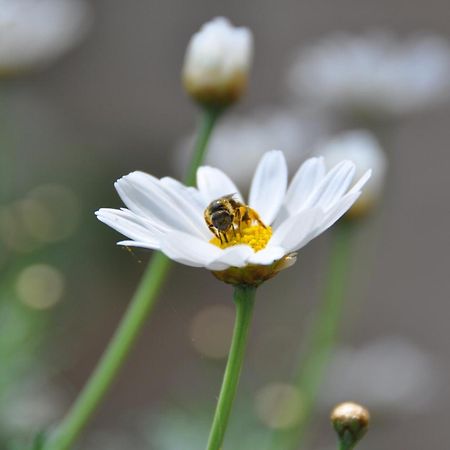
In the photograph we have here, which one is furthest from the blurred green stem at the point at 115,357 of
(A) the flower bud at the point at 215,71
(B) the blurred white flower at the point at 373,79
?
(B) the blurred white flower at the point at 373,79

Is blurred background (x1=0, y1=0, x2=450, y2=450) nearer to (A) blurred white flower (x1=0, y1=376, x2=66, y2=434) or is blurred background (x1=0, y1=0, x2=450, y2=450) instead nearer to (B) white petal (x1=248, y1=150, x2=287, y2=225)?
(A) blurred white flower (x1=0, y1=376, x2=66, y2=434)

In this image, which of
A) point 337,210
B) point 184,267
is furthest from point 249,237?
point 184,267

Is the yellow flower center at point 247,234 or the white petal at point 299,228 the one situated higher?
the yellow flower center at point 247,234

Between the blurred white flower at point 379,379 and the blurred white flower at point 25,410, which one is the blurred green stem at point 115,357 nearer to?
the blurred white flower at point 25,410

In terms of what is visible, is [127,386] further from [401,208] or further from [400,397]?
[400,397]

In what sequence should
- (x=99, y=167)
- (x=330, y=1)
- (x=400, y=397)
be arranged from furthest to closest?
1. (x=330, y=1)
2. (x=99, y=167)
3. (x=400, y=397)

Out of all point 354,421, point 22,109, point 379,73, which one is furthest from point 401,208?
point 354,421
